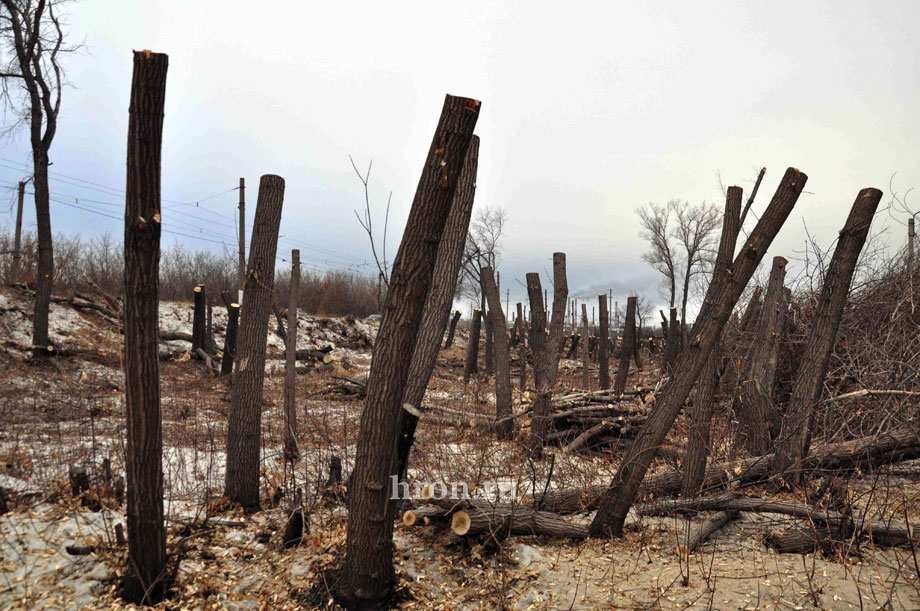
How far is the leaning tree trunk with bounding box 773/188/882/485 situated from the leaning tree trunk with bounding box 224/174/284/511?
424 centimetres

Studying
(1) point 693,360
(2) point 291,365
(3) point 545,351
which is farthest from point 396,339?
(3) point 545,351

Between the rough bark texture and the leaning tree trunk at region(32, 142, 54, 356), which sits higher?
the leaning tree trunk at region(32, 142, 54, 356)

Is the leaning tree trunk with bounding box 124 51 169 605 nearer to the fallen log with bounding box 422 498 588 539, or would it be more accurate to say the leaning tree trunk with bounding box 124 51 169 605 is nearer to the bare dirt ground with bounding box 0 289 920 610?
the bare dirt ground with bounding box 0 289 920 610

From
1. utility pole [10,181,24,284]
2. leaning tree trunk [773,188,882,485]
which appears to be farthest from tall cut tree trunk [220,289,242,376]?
leaning tree trunk [773,188,882,485]

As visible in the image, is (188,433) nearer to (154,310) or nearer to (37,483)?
(37,483)

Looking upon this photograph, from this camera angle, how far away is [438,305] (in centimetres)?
351

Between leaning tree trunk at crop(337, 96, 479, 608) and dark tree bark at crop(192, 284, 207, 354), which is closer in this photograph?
leaning tree trunk at crop(337, 96, 479, 608)

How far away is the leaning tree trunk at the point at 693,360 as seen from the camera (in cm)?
386

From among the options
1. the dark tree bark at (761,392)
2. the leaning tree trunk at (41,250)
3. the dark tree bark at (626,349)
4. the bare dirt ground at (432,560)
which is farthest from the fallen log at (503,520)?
the leaning tree trunk at (41,250)

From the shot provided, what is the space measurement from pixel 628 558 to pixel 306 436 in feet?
16.3

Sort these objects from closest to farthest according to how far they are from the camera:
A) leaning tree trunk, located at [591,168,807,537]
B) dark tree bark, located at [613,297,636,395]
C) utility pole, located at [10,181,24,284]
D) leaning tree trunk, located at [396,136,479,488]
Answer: leaning tree trunk, located at [396,136,479,488]
leaning tree trunk, located at [591,168,807,537]
dark tree bark, located at [613,297,636,395]
utility pole, located at [10,181,24,284]

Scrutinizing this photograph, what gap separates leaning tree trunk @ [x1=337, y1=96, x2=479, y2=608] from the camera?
287 centimetres

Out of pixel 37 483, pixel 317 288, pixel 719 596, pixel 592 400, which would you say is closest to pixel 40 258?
pixel 37 483

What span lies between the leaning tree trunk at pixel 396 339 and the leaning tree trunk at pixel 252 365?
192 cm
